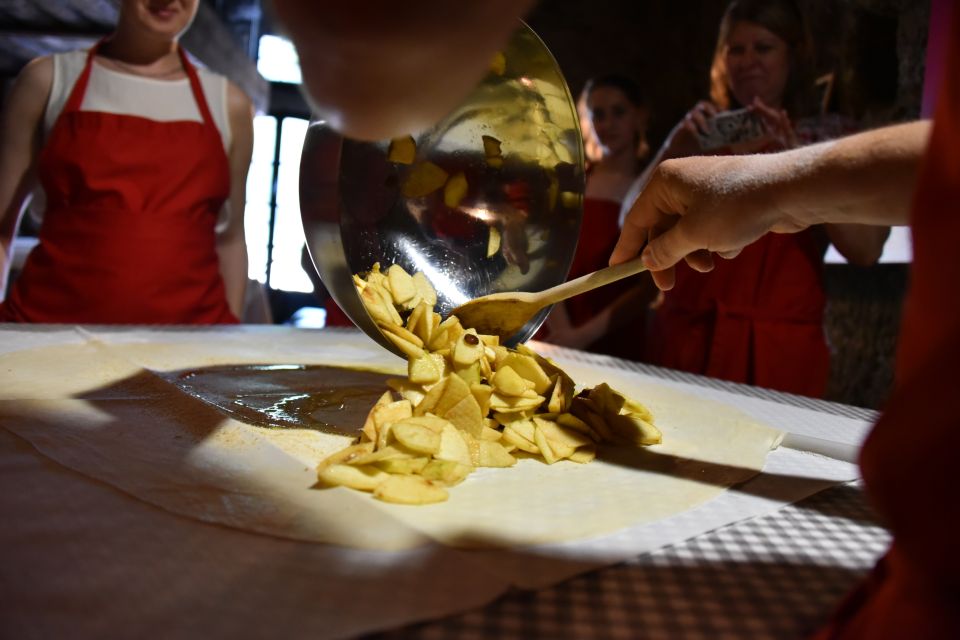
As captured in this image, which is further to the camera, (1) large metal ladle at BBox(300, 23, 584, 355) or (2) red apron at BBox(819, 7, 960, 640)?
(1) large metal ladle at BBox(300, 23, 584, 355)

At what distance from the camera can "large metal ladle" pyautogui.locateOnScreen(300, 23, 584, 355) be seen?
3.24 feet

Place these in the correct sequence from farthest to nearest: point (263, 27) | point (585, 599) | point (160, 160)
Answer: point (263, 27)
point (160, 160)
point (585, 599)

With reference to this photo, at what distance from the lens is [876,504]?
1.14ft

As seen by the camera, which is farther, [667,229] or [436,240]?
[436,240]

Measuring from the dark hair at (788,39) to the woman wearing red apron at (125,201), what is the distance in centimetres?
131

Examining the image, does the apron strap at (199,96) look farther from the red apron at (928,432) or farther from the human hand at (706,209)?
the red apron at (928,432)

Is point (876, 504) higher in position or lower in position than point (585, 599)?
higher

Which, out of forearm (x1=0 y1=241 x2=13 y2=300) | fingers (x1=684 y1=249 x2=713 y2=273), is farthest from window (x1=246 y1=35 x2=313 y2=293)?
fingers (x1=684 y1=249 x2=713 y2=273)

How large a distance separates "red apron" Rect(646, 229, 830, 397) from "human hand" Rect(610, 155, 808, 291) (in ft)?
3.03

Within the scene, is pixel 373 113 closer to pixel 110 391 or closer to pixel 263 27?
pixel 110 391

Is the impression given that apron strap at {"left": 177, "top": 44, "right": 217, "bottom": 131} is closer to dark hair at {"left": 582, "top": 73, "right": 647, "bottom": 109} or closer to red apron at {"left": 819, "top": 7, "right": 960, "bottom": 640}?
dark hair at {"left": 582, "top": 73, "right": 647, "bottom": 109}

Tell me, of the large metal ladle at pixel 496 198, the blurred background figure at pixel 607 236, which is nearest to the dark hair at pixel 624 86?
the blurred background figure at pixel 607 236

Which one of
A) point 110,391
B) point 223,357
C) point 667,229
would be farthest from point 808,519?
point 223,357

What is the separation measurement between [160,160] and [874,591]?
5.22 ft
